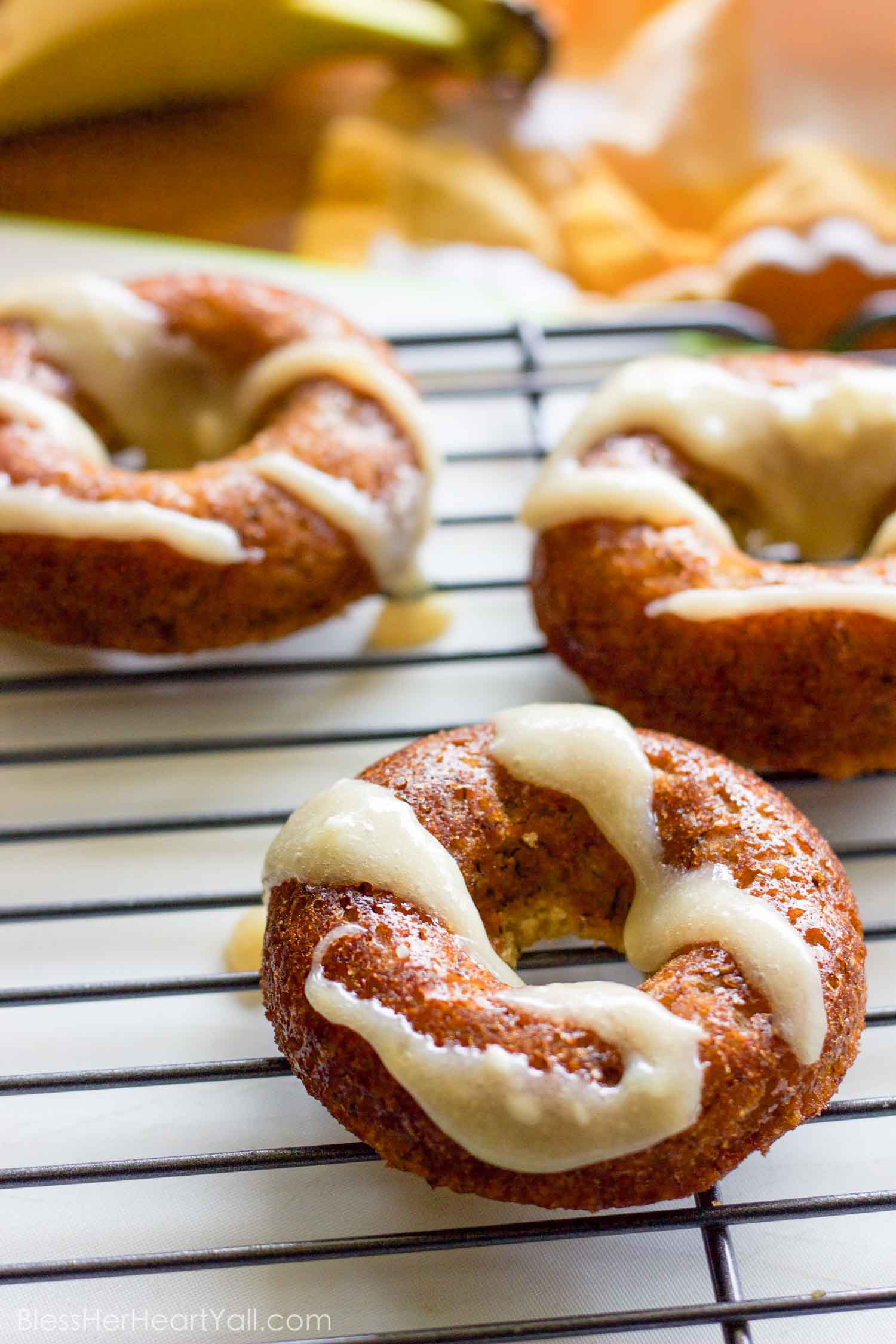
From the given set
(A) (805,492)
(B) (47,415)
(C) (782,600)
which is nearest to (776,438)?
(A) (805,492)

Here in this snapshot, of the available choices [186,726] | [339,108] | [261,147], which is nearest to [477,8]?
[339,108]

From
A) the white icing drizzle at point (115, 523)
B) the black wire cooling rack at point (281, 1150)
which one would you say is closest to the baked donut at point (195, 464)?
the white icing drizzle at point (115, 523)

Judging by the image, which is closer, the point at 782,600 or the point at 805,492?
the point at 782,600

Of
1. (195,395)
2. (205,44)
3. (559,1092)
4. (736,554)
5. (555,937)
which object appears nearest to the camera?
(559,1092)

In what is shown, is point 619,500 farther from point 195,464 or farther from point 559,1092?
point 559,1092

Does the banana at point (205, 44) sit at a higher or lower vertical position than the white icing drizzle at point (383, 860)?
higher

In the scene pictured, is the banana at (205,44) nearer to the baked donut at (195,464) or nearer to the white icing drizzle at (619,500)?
the baked donut at (195,464)

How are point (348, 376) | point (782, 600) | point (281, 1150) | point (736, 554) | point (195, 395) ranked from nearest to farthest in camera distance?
point (281, 1150), point (782, 600), point (736, 554), point (348, 376), point (195, 395)
